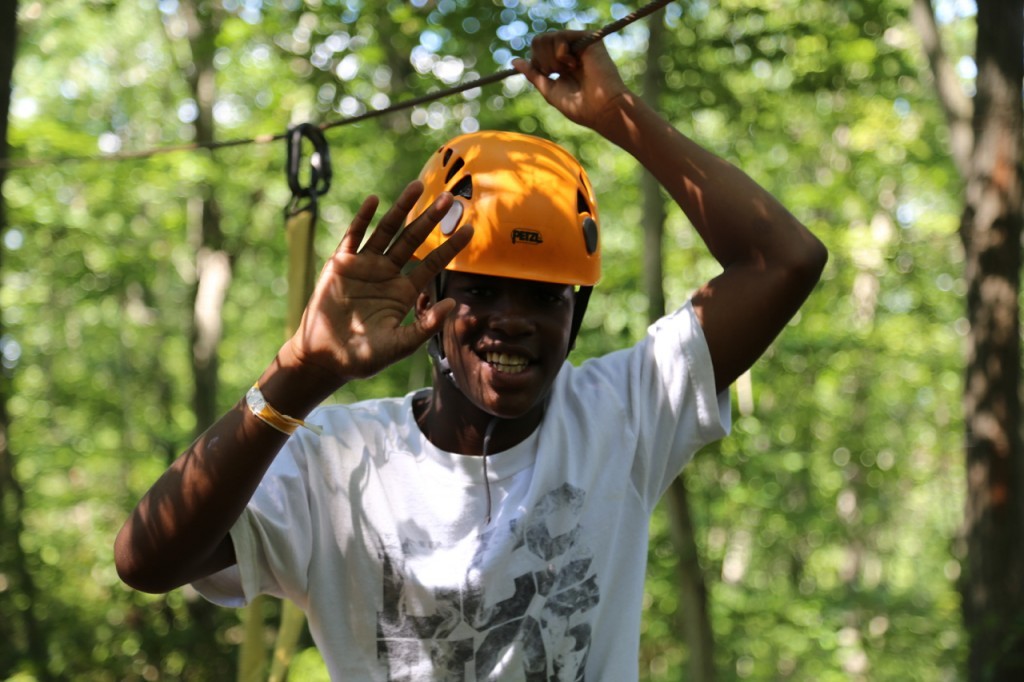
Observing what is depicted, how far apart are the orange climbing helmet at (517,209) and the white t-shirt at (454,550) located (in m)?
0.31

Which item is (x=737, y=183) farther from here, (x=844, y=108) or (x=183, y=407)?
(x=183, y=407)

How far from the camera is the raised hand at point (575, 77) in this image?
240 cm

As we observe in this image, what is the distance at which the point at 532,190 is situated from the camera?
2.27 meters

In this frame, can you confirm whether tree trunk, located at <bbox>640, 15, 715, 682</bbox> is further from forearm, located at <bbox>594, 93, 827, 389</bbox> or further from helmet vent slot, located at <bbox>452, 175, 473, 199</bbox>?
helmet vent slot, located at <bbox>452, 175, 473, 199</bbox>

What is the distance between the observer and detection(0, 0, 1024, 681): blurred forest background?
6.21 meters

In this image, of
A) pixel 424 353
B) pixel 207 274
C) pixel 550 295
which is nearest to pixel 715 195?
pixel 550 295

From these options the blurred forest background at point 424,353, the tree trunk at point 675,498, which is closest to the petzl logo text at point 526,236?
the blurred forest background at point 424,353

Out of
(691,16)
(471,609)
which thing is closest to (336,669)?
(471,609)

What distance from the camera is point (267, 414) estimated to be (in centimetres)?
166

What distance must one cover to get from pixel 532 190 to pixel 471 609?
0.88m

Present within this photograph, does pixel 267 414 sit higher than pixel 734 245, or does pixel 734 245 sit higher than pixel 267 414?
pixel 734 245

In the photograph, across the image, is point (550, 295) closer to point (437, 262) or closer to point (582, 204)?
point (582, 204)

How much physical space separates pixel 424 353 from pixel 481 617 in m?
6.24

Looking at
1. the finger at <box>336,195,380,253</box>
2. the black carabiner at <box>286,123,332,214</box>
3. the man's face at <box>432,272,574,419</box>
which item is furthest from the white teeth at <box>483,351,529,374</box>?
the black carabiner at <box>286,123,332,214</box>
